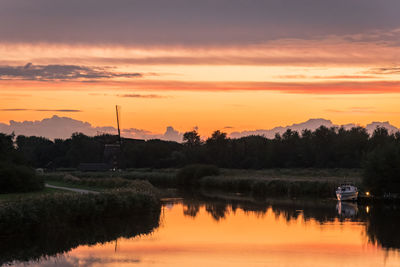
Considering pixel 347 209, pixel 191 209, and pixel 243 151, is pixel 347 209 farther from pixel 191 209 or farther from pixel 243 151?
→ pixel 243 151

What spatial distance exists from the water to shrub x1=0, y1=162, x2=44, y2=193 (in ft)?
33.4

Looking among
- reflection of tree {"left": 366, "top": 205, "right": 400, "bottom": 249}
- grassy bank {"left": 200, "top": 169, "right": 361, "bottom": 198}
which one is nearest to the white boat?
reflection of tree {"left": 366, "top": 205, "right": 400, "bottom": 249}

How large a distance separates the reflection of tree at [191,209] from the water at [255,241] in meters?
0.08

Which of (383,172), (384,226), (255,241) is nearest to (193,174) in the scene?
(383,172)

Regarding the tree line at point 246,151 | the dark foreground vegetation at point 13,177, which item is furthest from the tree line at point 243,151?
Answer: the dark foreground vegetation at point 13,177

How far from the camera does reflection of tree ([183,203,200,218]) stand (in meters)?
45.7

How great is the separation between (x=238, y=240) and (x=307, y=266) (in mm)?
7606

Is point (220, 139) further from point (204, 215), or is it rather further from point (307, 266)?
point (307, 266)

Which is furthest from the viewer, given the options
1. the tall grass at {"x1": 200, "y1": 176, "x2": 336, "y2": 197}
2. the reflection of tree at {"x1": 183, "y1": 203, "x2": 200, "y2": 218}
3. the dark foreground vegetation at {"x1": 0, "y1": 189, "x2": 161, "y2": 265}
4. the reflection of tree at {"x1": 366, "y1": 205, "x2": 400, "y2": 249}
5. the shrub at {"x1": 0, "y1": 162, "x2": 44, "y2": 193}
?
the tall grass at {"x1": 200, "y1": 176, "x2": 336, "y2": 197}

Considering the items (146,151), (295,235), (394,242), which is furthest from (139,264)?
(146,151)

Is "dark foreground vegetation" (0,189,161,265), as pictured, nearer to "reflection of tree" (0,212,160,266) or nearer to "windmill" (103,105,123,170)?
"reflection of tree" (0,212,160,266)

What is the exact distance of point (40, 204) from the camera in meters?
32.3

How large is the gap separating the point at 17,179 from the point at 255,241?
21.0 metres

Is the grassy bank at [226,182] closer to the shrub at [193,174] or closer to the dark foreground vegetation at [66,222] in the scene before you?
the shrub at [193,174]
